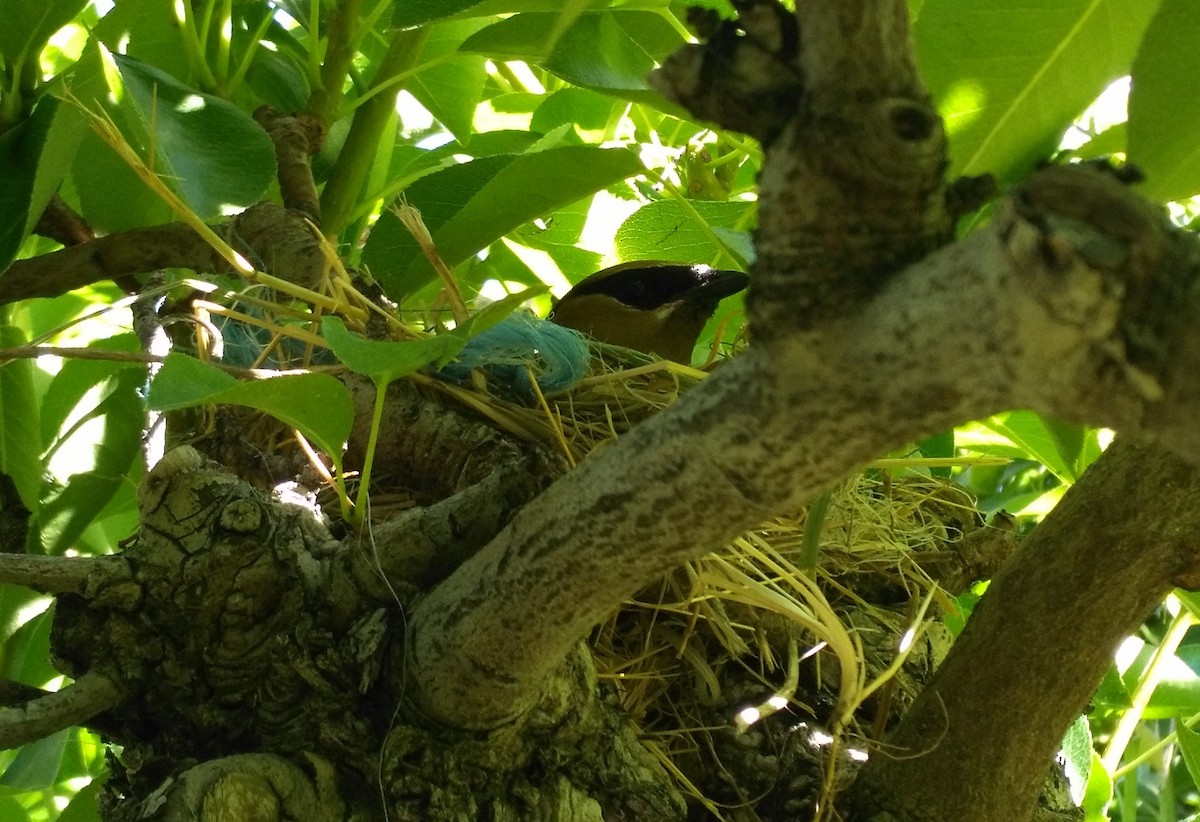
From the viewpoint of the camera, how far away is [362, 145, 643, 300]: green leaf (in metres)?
0.86

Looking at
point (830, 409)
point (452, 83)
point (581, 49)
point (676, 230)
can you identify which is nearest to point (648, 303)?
point (676, 230)

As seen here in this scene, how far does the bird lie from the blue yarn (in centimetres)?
30

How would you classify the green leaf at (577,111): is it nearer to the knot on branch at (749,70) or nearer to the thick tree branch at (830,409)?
the thick tree branch at (830,409)

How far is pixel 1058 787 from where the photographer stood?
3.17ft

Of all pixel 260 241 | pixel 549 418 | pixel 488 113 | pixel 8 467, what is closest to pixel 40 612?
pixel 8 467

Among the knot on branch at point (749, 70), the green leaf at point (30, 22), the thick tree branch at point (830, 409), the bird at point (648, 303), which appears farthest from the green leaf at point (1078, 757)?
the green leaf at point (30, 22)

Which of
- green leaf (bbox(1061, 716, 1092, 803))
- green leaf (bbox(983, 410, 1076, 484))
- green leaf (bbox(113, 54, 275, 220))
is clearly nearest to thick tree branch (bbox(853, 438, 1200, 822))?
green leaf (bbox(1061, 716, 1092, 803))

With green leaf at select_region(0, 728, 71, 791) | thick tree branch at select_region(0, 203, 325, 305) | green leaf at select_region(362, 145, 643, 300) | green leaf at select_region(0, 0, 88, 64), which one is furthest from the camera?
green leaf at select_region(0, 728, 71, 791)

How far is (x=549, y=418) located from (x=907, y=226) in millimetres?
529

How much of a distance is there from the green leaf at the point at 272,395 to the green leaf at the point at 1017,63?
0.38 metres

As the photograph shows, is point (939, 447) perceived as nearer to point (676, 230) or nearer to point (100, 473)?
point (676, 230)

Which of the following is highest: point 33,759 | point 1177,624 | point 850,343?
point 850,343

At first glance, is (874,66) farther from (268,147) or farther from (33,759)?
(33,759)

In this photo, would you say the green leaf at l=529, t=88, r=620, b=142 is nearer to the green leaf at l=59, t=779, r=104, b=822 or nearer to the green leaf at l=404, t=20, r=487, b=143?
the green leaf at l=404, t=20, r=487, b=143
